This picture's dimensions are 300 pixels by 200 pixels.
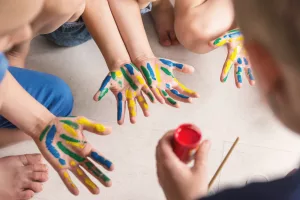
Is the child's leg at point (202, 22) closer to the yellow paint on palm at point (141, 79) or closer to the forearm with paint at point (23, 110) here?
the yellow paint on palm at point (141, 79)

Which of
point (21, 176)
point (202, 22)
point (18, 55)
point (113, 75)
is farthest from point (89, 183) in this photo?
point (202, 22)

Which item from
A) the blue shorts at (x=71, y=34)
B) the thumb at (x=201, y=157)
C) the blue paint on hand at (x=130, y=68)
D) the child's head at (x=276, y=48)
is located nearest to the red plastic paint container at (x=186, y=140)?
the thumb at (x=201, y=157)

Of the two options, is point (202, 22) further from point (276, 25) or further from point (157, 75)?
point (276, 25)

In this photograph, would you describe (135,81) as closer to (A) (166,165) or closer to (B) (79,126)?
(B) (79,126)

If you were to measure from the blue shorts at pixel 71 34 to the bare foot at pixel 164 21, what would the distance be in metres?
0.04

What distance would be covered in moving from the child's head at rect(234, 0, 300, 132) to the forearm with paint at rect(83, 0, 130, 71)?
52cm

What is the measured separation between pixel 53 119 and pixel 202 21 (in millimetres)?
431

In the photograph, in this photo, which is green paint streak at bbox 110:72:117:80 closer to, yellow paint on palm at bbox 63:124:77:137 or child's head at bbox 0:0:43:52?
yellow paint on palm at bbox 63:124:77:137

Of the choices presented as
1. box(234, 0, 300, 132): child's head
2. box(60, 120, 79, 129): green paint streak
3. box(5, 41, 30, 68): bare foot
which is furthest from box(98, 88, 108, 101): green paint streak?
box(234, 0, 300, 132): child's head

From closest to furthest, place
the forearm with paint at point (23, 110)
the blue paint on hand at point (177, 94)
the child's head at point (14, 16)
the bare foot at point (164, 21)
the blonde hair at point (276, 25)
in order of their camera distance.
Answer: the blonde hair at point (276, 25)
the child's head at point (14, 16)
the forearm with paint at point (23, 110)
the blue paint on hand at point (177, 94)
the bare foot at point (164, 21)

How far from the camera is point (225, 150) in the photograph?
998mm

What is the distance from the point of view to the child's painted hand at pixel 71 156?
0.88m

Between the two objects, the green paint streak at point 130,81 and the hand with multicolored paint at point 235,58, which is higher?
the green paint streak at point 130,81

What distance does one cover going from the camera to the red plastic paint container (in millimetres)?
703
